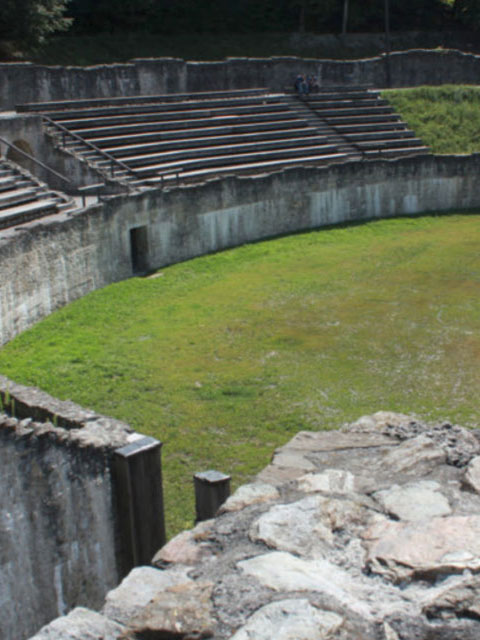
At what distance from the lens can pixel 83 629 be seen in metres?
3.82

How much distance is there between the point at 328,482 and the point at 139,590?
1545mm

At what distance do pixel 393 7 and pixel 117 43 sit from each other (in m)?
15.6

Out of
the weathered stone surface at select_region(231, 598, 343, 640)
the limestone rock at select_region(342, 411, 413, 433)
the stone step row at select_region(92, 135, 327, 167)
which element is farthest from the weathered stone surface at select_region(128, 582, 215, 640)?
the stone step row at select_region(92, 135, 327, 167)

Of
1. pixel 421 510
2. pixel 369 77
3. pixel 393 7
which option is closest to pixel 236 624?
pixel 421 510

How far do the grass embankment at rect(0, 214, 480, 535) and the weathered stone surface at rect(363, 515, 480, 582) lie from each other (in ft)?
→ 15.2

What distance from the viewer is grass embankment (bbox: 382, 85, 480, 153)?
87.6ft

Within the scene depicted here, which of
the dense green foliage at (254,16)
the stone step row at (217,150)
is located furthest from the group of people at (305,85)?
the dense green foliage at (254,16)

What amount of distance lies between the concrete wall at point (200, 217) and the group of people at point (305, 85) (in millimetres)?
5689

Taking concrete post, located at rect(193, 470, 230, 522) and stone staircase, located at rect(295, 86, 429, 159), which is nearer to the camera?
concrete post, located at rect(193, 470, 230, 522)

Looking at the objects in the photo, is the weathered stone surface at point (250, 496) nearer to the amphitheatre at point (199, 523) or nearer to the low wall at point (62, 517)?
the amphitheatre at point (199, 523)

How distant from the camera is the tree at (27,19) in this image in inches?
1064

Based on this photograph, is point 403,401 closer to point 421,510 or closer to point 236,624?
point 421,510

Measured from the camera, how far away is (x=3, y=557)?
6707 millimetres

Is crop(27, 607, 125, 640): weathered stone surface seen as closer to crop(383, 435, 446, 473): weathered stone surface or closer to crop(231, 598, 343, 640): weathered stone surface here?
crop(231, 598, 343, 640): weathered stone surface
